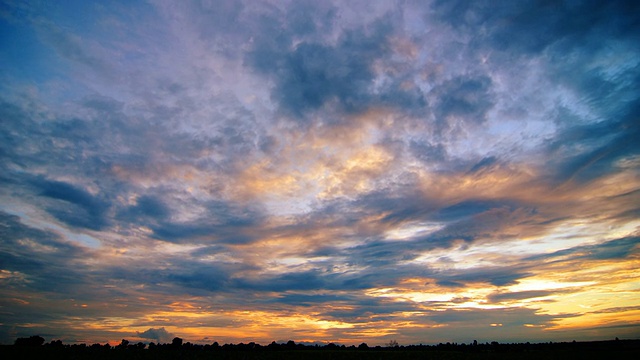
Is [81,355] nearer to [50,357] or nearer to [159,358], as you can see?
[50,357]

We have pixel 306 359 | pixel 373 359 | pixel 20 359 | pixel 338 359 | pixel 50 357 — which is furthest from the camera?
pixel 373 359

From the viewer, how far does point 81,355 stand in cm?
5312

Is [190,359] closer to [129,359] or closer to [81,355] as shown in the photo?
[129,359]

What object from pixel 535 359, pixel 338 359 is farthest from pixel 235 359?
pixel 535 359

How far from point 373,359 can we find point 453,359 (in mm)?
17102

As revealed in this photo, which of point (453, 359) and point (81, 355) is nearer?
point (81, 355)

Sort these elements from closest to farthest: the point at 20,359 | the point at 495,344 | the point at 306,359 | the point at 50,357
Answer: the point at 20,359
the point at 50,357
the point at 306,359
the point at 495,344

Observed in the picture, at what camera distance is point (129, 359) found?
51469 mm

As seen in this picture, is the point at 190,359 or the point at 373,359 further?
the point at 373,359

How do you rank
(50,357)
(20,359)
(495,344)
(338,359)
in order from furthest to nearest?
(495,344) < (338,359) < (50,357) < (20,359)

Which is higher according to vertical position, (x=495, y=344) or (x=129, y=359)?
(x=129, y=359)

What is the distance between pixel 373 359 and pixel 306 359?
19.9 metres

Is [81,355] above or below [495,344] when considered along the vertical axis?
above

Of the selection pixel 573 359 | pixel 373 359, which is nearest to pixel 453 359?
pixel 373 359
